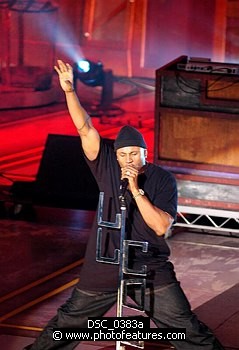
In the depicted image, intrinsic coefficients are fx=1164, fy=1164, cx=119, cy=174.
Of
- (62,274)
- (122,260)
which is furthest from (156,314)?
(62,274)

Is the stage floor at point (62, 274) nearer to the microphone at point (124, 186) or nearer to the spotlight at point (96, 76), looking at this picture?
the microphone at point (124, 186)

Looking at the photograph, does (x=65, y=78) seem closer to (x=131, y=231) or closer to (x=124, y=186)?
(x=124, y=186)

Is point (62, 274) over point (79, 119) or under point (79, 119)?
under

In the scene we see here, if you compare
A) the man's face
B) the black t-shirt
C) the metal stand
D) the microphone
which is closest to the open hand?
the black t-shirt

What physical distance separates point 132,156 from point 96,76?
7.96 metres

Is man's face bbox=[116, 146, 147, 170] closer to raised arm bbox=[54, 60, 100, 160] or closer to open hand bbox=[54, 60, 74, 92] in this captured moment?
raised arm bbox=[54, 60, 100, 160]

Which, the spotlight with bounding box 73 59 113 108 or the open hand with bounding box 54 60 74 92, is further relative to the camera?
the spotlight with bounding box 73 59 113 108

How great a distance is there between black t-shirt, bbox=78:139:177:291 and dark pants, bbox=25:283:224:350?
0.07 metres

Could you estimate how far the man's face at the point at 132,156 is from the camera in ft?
23.5

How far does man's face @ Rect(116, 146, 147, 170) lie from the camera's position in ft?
23.5

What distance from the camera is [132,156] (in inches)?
282

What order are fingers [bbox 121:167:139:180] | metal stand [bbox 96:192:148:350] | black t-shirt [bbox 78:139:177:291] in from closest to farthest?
fingers [bbox 121:167:139:180]
metal stand [bbox 96:192:148:350]
black t-shirt [bbox 78:139:177:291]

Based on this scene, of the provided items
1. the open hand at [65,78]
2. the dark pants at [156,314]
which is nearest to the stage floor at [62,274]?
the dark pants at [156,314]

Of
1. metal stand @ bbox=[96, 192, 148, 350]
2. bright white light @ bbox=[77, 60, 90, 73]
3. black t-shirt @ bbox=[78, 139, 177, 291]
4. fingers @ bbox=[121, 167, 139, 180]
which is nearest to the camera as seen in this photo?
fingers @ bbox=[121, 167, 139, 180]
